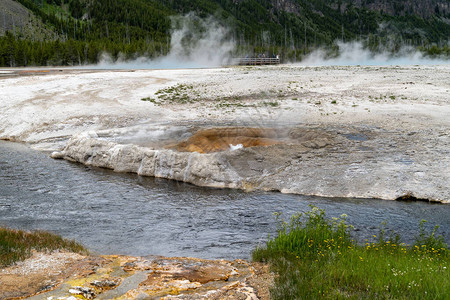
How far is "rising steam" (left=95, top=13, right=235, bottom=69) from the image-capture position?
3430 inches

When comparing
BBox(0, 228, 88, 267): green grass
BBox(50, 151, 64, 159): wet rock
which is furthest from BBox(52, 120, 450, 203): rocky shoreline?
BBox(0, 228, 88, 267): green grass

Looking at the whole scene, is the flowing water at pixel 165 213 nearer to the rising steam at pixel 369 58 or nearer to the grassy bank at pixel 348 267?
the grassy bank at pixel 348 267

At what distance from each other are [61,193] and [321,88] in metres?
22.0

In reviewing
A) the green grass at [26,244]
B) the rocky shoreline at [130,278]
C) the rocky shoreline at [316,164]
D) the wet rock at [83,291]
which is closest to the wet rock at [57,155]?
the rocky shoreline at [316,164]

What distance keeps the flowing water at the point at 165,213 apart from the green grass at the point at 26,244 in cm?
72

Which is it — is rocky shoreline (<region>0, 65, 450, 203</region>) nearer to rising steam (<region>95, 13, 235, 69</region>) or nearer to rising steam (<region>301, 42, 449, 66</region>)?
rising steam (<region>95, 13, 235, 69</region>)

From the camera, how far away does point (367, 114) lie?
2414 cm

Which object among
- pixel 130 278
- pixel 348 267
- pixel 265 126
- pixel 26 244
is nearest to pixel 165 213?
pixel 26 244

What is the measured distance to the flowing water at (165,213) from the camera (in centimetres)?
1112

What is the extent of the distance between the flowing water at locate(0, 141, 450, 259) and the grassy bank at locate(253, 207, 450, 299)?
141 cm

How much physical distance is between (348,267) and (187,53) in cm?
10757

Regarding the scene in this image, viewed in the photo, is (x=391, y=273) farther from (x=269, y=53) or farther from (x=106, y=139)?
(x=269, y=53)

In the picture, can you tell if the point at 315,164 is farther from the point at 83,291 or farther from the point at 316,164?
the point at 83,291

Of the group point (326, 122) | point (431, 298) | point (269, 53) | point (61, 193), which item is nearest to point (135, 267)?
point (431, 298)
